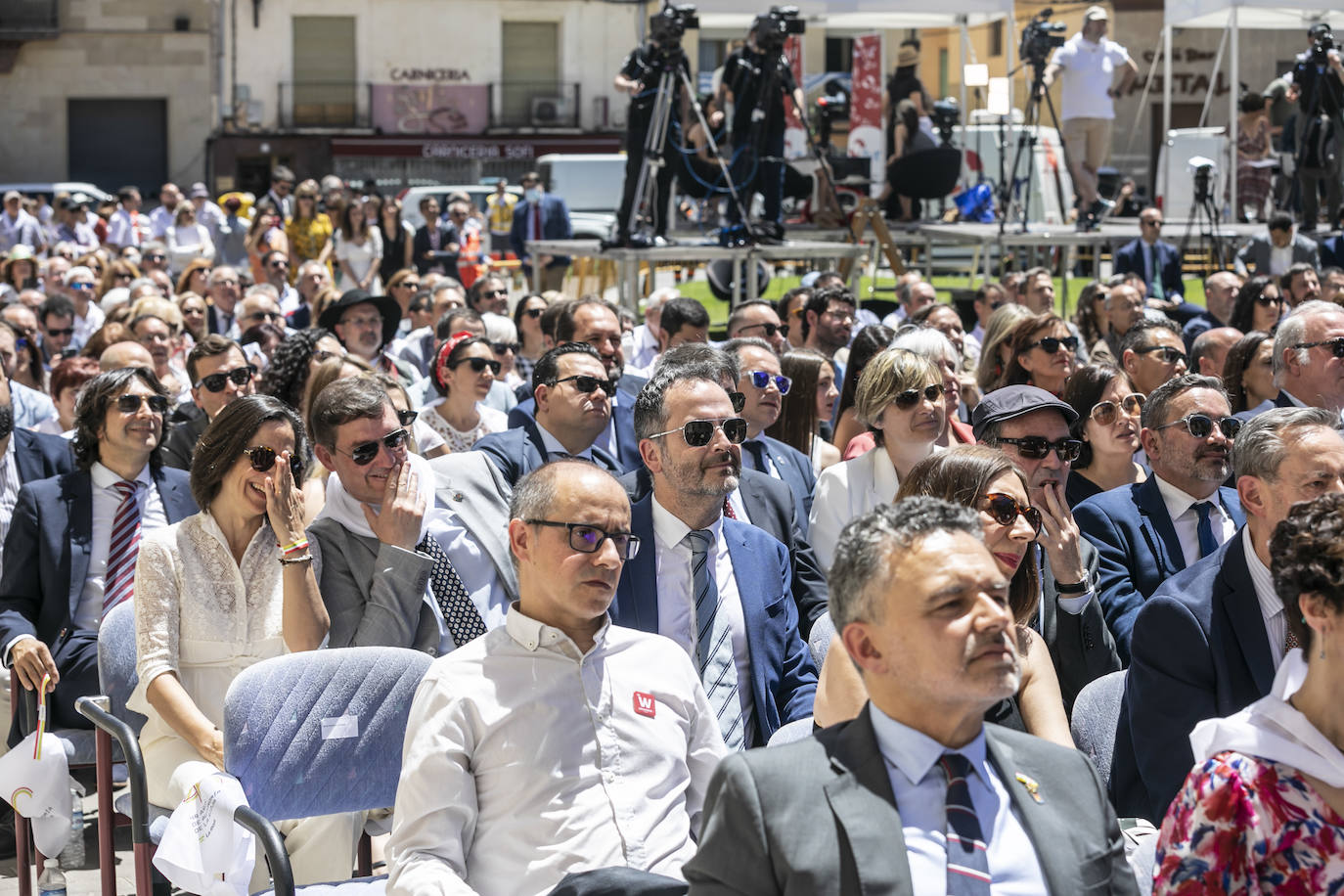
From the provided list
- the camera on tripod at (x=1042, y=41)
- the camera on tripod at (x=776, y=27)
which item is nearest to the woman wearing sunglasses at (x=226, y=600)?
the camera on tripod at (x=776, y=27)

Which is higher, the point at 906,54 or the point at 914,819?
the point at 906,54

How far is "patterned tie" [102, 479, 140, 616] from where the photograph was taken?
16.4ft

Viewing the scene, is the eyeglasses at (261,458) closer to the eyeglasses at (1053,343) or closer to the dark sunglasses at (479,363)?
the dark sunglasses at (479,363)

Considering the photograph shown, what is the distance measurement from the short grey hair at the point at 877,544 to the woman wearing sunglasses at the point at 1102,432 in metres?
2.77

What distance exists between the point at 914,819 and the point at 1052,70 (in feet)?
44.7

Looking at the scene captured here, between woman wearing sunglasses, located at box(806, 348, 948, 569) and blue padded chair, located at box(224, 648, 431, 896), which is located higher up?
woman wearing sunglasses, located at box(806, 348, 948, 569)

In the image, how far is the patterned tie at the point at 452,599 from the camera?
177 inches

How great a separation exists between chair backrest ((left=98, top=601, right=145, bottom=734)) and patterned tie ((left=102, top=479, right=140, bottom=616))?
2.30ft

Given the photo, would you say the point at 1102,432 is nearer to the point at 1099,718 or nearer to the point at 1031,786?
the point at 1099,718

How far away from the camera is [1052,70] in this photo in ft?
49.1

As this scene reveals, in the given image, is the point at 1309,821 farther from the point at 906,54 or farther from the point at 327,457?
the point at 906,54

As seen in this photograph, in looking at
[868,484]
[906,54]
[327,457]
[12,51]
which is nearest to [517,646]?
[327,457]

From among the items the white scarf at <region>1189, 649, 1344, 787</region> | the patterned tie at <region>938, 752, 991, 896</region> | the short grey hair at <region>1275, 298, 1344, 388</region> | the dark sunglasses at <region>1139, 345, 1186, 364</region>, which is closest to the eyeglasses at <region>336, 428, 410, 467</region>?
the patterned tie at <region>938, 752, 991, 896</region>

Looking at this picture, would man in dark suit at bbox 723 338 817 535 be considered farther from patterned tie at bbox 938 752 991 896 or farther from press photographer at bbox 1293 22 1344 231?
press photographer at bbox 1293 22 1344 231
